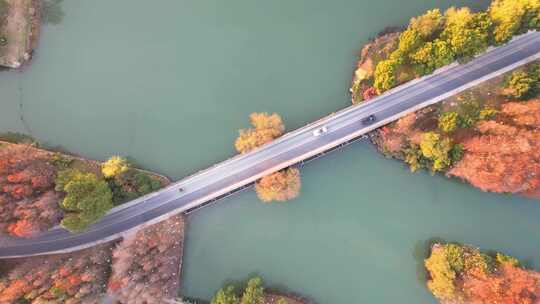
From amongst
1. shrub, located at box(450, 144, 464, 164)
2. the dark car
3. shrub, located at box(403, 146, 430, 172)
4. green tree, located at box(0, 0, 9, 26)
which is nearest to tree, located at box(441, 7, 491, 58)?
shrub, located at box(450, 144, 464, 164)

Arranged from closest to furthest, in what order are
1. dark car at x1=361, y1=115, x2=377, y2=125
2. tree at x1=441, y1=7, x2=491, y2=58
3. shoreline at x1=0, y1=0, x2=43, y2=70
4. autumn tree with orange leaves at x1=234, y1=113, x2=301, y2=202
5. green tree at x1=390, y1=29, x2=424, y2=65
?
tree at x1=441, y1=7, x2=491, y2=58 < green tree at x1=390, y1=29, x2=424, y2=65 < autumn tree with orange leaves at x1=234, y1=113, x2=301, y2=202 < dark car at x1=361, y1=115, x2=377, y2=125 < shoreline at x1=0, y1=0, x2=43, y2=70

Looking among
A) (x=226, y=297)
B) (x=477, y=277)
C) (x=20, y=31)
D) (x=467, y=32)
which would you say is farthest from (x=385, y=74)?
(x=20, y=31)

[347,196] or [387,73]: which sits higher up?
[387,73]

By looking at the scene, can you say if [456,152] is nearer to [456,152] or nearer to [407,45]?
[456,152]

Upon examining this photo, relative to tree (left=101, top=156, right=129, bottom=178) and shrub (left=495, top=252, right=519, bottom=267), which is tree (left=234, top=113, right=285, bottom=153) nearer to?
tree (left=101, top=156, right=129, bottom=178)

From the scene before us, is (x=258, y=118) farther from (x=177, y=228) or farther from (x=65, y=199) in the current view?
(x=65, y=199)

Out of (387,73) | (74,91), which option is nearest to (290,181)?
(387,73)
